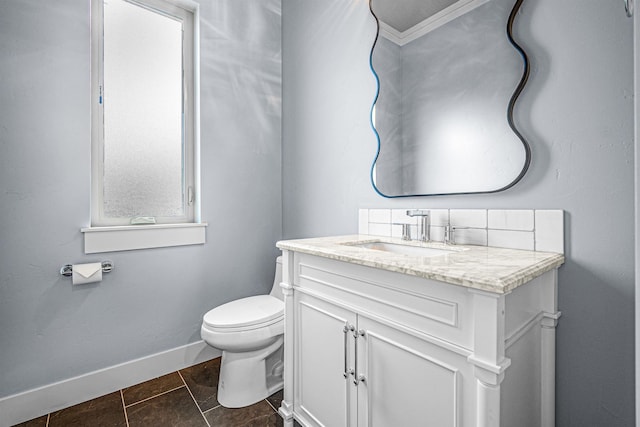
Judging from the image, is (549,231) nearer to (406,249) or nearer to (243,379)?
(406,249)

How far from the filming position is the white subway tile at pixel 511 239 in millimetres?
1079

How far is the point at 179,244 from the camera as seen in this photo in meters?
1.90

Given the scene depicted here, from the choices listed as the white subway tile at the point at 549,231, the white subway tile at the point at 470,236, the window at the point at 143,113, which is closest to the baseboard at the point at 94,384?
the window at the point at 143,113

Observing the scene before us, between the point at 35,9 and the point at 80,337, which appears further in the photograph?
the point at 80,337

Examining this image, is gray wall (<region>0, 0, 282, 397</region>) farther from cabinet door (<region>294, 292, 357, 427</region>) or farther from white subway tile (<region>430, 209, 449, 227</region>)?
white subway tile (<region>430, 209, 449, 227</region>)

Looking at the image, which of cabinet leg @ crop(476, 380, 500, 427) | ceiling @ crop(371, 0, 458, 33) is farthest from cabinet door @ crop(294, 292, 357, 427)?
ceiling @ crop(371, 0, 458, 33)

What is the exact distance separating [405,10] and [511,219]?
3.64ft

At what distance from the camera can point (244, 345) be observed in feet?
4.98

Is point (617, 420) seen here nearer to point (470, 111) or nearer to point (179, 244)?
point (470, 111)

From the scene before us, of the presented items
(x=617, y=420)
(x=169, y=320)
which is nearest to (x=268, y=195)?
(x=169, y=320)

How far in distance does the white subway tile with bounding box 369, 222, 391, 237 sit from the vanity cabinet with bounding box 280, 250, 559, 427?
52 cm

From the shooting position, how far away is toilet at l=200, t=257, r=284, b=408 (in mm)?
1511

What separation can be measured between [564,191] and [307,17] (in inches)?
75.2

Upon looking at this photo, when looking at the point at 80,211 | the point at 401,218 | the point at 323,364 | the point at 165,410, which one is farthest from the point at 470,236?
the point at 80,211
